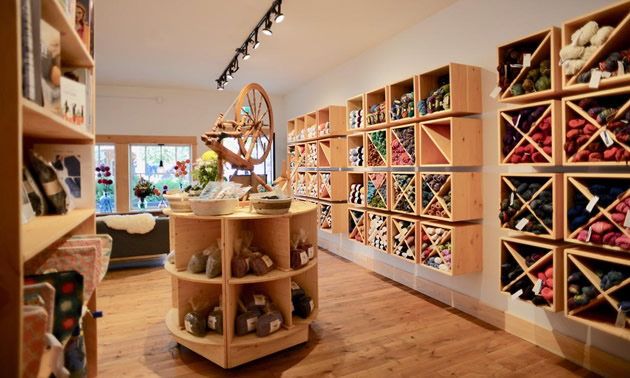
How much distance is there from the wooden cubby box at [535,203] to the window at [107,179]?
6.55 m

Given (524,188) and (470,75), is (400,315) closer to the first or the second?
(524,188)

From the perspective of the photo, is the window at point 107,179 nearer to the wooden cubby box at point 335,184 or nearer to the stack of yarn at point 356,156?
the wooden cubby box at point 335,184

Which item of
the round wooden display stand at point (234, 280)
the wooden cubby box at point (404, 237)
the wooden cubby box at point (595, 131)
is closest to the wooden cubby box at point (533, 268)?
the wooden cubby box at point (595, 131)

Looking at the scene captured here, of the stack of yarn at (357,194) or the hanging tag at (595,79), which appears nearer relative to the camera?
the hanging tag at (595,79)

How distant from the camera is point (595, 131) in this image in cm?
203

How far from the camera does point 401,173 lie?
3.62 meters

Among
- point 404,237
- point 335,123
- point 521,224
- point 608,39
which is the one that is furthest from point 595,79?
point 335,123

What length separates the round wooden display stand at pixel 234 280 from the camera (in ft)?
7.66

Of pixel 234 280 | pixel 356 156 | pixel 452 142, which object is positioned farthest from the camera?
pixel 356 156

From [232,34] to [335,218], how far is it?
256 centimetres

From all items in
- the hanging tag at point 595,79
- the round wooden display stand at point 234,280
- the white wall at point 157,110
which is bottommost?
the round wooden display stand at point 234,280

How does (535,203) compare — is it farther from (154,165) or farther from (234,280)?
(154,165)

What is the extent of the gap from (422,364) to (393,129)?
215 cm

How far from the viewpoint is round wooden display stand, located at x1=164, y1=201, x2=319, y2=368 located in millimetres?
2336
